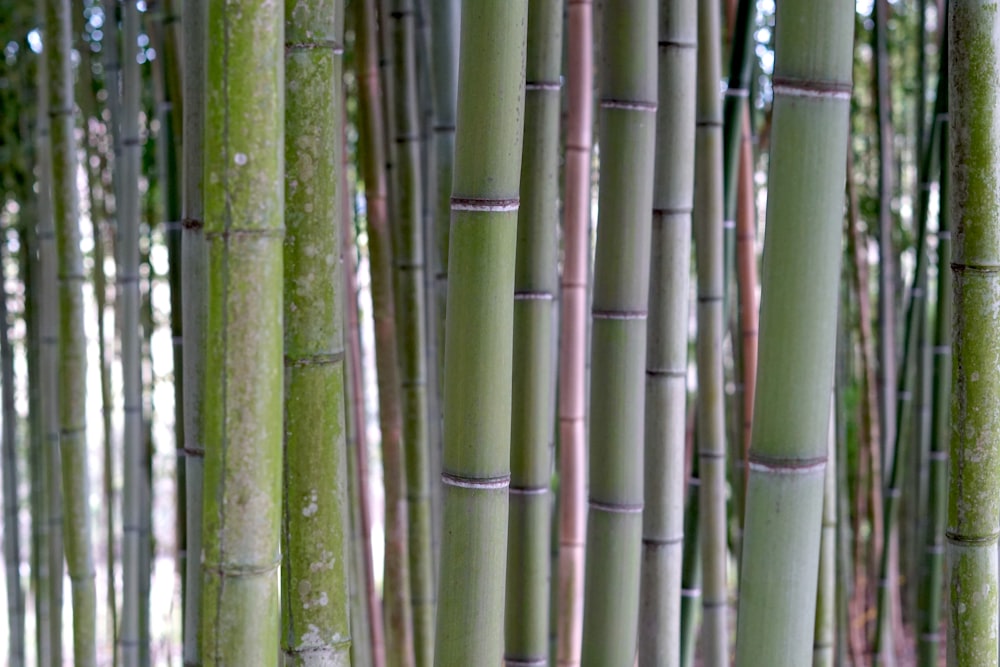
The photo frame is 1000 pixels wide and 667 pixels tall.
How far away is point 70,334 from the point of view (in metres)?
1.28

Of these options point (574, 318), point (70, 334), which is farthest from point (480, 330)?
point (70, 334)

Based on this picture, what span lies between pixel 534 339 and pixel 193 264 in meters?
0.31

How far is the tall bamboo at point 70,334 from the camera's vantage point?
1197 millimetres

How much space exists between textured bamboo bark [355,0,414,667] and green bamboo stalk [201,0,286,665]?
0.79 meters

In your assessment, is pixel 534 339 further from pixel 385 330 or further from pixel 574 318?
pixel 385 330

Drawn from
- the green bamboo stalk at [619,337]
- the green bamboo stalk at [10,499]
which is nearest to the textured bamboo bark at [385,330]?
the green bamboo stalk at [619,337]

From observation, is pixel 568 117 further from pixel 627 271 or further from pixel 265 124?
pixel 265 124

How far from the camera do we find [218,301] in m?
0.50

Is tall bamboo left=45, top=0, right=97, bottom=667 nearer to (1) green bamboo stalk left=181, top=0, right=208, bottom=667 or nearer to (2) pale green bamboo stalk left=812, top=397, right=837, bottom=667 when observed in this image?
(1) green bamboo stalk left=181, top=0, right=208, bottom=667

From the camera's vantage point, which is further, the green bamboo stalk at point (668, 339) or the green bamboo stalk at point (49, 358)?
the green bamboo stalk at point (49, 358)

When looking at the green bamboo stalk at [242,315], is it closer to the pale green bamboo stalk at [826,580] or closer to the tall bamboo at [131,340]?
the tall bamboo at [131,340]

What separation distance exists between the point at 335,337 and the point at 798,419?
0.30m

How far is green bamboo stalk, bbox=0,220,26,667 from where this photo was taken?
2197 mm

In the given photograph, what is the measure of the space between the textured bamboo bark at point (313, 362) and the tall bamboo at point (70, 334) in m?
0.77
